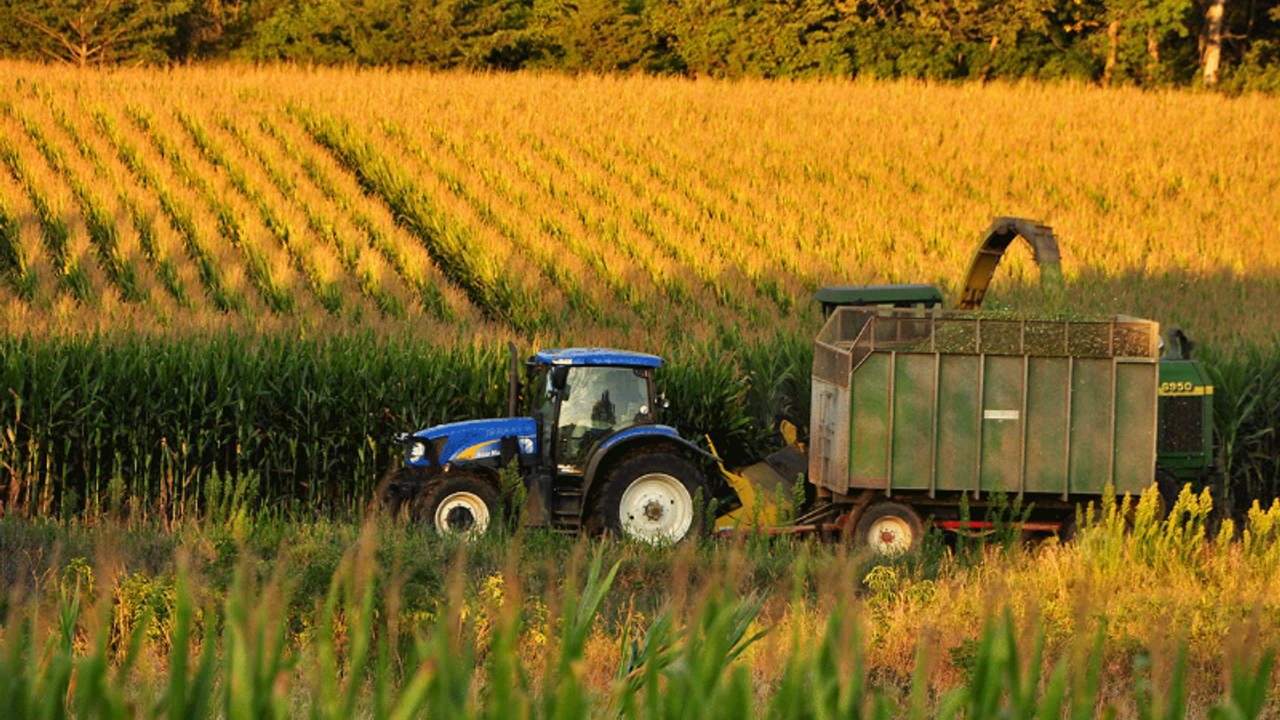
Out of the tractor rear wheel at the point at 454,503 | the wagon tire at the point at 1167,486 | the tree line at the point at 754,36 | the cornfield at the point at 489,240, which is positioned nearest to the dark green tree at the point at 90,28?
the tree line at the point at 754,36

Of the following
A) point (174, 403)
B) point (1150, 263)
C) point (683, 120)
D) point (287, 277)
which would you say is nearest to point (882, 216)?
point (1150, 263)

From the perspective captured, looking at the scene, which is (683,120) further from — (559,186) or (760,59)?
(760,59)

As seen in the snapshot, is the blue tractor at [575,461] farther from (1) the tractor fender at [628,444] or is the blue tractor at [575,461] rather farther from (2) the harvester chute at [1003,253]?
(2) the harvester chute at [1003,253]

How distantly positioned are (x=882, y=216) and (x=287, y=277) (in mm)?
10694

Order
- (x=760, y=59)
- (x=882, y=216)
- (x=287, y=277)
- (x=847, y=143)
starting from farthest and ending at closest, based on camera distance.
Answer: (x=760, y=59) < (x=847, y=143) < (x=882, y=216) < (x=287, y=277)

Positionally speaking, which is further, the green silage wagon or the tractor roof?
the tractor roof

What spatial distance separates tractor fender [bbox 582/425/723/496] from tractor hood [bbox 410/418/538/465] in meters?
0.57

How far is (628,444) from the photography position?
32.0 ft

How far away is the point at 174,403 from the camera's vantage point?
36.2ft

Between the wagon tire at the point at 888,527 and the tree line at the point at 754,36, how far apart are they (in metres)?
35.3

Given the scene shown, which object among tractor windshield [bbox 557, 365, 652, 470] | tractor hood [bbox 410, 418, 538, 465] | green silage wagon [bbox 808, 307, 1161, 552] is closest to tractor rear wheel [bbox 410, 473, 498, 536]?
tractor hood [bbox 410, 418, 538, 465]

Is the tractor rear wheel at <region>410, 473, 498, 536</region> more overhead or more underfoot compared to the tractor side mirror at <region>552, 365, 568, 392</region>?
more underfoot

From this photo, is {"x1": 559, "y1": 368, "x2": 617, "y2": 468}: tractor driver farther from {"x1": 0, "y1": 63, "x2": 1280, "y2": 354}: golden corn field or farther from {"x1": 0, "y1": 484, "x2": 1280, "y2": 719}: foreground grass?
{"x1": 0, "y1": 63, "x2": 1280, "y2": 354}: golden corn field

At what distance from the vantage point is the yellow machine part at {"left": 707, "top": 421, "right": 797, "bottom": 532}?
31.7ft
